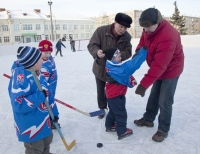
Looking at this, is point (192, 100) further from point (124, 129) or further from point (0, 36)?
point (0, 36)

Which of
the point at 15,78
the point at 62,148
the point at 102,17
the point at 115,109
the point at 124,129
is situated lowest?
the point at 62,148

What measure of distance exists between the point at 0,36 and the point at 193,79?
39.0m

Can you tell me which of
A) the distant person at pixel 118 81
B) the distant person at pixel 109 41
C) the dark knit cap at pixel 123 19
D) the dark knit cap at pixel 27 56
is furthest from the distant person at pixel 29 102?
the dark knit cap at pixel 123 19

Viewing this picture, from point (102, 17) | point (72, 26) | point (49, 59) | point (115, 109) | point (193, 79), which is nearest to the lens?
point (115, 109)

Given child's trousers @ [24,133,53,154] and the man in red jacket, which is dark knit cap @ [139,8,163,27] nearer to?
the man in red jacket

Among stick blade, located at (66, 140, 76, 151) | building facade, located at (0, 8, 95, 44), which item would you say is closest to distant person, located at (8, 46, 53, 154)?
stick blade, located at (66, 140, 76, 151)

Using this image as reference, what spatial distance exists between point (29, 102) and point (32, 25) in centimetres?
4059

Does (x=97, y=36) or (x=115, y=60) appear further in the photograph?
(x=97, y=36)

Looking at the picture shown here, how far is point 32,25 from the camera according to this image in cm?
3884

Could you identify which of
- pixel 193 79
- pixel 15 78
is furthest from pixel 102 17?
pixel 15 78

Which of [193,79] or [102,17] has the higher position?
[102,17]

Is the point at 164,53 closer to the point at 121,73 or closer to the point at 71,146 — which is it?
the point at 121,73

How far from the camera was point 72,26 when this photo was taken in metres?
43.7

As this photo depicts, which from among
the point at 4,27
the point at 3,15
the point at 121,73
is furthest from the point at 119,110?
the point at 3,15
